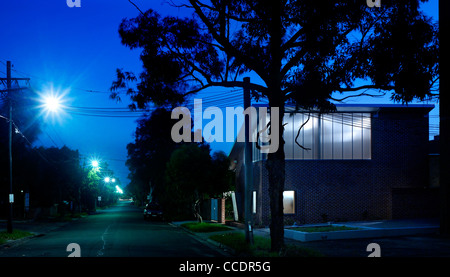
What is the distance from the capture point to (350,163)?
3188 centimetres

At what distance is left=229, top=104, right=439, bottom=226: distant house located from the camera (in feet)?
104

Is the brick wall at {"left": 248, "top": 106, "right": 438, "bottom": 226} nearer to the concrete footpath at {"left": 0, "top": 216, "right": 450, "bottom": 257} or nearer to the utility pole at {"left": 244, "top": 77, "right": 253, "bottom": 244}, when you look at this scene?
the concrete footpath at {"left": 0, "top": 216, "right": 450, "bottom": 257}

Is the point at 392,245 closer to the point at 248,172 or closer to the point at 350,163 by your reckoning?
the point at 248,172

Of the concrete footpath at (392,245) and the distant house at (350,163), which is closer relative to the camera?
the concrete footpath at (392,245)

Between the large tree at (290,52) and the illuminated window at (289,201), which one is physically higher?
the large tree at (290,52)

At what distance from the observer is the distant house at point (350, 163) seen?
3156cm

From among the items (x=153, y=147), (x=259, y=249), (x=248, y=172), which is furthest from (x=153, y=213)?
(x=259, y=249)

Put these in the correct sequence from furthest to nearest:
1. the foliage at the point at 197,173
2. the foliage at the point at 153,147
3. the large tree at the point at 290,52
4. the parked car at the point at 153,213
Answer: the foliage at the point at 153,147
the parked car at the point at 153,213
the foliage at the point at 197,173
the large tree at the point at 290,52

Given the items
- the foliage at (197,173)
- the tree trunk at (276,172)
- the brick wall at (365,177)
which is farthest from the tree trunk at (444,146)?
the foliage at (197,173)

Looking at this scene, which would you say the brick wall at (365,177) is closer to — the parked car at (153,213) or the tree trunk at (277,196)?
the tree trunk at (277,196)

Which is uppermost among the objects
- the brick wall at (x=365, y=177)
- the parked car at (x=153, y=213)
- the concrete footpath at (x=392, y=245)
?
the brick wall at (x=365, y=177)

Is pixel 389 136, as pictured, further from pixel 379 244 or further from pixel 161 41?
pixel 161 41

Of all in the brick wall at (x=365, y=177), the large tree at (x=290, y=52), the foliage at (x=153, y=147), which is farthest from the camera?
the foliage at (x=153, y=147)

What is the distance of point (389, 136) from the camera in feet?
105
